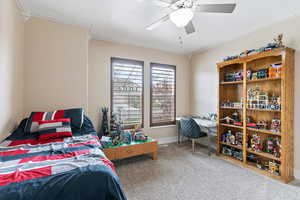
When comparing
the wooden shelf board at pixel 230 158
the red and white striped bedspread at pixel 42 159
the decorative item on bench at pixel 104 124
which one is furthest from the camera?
the decorative item on bench at pixel 104 124

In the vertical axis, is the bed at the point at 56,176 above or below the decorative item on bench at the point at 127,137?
above

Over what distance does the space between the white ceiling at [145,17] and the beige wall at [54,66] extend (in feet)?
0.71

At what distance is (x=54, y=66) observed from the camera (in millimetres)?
2531

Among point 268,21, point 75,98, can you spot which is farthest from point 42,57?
point 268,21

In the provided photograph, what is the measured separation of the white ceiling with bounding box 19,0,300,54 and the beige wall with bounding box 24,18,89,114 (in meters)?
0.22

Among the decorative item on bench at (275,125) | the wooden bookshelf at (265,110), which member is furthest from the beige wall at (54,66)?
the decorative item on bench at (275,125)

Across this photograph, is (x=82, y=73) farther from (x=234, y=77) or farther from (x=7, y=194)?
(x=234, y=77)

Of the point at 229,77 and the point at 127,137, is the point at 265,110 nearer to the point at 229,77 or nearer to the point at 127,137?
the point at 229,77

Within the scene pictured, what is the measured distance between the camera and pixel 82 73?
2736mm

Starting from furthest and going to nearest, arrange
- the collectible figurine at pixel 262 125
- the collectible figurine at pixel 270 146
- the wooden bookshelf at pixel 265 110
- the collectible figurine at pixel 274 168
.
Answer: the collectible figurine at pixel 262 125, the collectible figurine at pixel 270 146, the collectible figurine at pixel 274 168, the wooden bookshelf at pixel 265 110

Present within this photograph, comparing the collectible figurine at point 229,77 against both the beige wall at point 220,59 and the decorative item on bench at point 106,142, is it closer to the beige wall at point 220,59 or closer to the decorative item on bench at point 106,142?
the beige wall at point 220,59

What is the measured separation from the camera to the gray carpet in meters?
1.85

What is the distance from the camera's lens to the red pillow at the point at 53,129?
1.92 metres

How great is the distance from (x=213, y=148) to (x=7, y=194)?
3657 mm
